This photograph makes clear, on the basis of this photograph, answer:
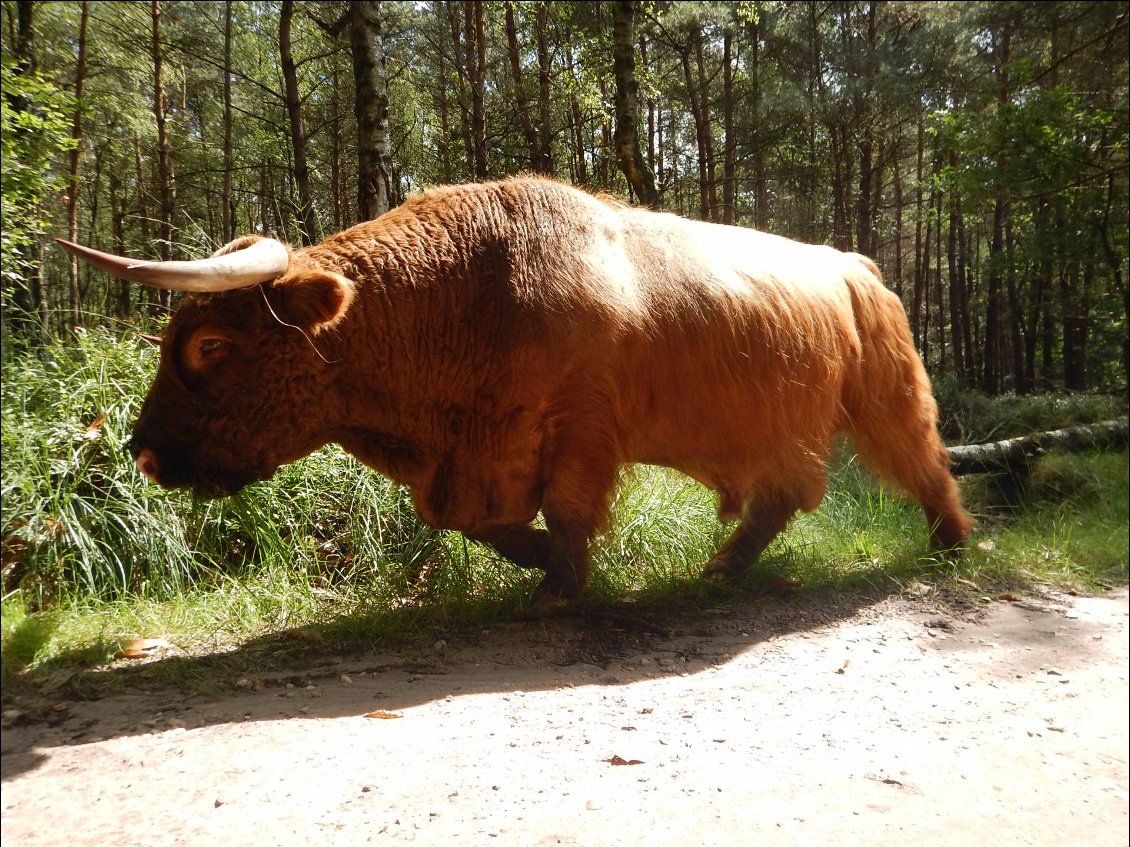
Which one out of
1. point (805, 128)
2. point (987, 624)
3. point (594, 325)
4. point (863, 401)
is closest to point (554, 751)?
point (594, 325)

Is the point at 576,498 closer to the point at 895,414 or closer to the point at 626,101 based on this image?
the point at 895,414

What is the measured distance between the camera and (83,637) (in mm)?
2199

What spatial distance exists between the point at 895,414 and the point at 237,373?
3.45 metres

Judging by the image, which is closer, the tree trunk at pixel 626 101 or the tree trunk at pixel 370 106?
the tree trunk at pixel 370 106

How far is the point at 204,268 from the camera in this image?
230cm

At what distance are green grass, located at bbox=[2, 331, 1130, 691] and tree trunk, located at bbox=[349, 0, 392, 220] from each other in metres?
1.74

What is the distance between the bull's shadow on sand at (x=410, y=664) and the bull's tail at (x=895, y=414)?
0.65m

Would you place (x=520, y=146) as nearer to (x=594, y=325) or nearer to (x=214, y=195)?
(x=214, y=195)

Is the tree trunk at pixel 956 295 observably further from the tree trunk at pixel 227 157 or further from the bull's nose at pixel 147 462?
the bull's nose at pixel 147 462

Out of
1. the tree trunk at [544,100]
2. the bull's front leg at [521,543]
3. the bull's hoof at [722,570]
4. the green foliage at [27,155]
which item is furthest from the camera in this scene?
the tree trunk at [544,100]

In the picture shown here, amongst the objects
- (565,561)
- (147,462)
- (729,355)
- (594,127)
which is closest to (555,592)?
(565,561)

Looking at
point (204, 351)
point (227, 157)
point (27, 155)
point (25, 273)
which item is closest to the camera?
point (27, 155)

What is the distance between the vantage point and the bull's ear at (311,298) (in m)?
2.80

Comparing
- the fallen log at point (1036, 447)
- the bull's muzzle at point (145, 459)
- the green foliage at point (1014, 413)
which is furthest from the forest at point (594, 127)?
the bull's muzzle at point (145, 459)
